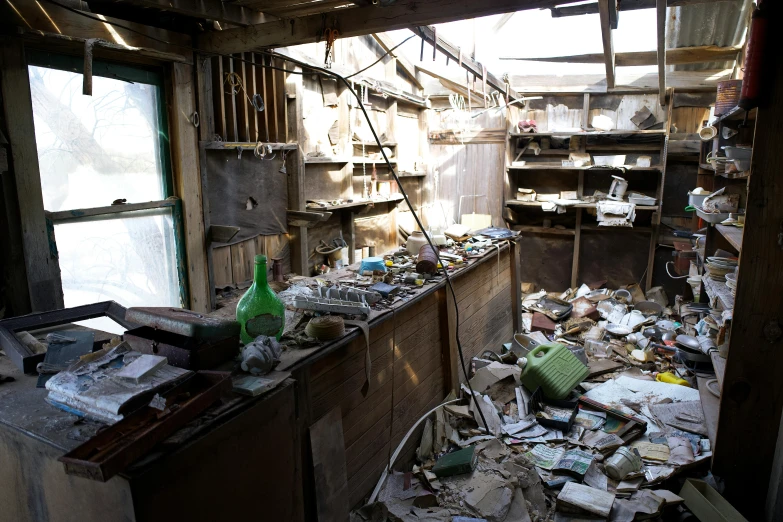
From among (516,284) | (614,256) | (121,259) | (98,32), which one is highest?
(98,32)

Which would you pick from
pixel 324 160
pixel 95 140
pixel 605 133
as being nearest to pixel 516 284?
pixel 324 160

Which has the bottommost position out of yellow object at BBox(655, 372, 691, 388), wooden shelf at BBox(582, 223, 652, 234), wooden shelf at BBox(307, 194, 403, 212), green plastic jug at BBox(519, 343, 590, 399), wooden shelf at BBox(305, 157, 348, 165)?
yellow object at BBox(655, 372, 691, 388)

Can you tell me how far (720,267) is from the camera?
374 centimetres

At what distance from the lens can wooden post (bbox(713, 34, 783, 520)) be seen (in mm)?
2375

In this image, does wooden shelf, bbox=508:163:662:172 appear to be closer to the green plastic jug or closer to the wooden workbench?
the green plastic jug

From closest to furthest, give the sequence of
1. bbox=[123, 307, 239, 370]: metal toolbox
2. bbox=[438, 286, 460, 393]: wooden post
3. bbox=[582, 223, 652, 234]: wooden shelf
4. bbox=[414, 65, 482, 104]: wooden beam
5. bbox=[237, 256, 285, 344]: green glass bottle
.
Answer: bbox=[123, 307, 239, 370]: metal toolbox, bbox=[237, 256, 285, 344]: green glass bottle, bbox=[438, 286, 460, 393]: wooden post, bbox=[414, 65, 482, 104]: wooden beam, bbox=[582, 223, 652, 234]: wooden shelf

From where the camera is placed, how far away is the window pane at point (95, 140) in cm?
289

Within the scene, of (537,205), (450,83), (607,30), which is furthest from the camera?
(537,205)

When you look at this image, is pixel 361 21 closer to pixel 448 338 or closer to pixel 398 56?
pixel 448 338

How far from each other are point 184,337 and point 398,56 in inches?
217

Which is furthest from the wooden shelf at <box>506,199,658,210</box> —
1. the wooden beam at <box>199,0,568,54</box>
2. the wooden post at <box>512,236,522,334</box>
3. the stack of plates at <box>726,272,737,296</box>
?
the wooden beam at <box>199,0,568,54</box>

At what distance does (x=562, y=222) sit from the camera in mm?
7348

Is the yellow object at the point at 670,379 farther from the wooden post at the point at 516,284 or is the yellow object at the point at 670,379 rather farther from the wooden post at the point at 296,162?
the wooden post at the point at 296,162

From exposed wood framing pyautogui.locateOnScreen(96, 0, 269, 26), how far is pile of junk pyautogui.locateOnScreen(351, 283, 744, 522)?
8.97 ft
